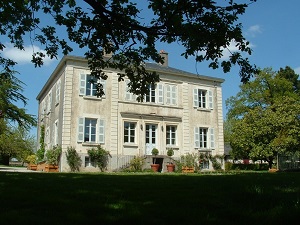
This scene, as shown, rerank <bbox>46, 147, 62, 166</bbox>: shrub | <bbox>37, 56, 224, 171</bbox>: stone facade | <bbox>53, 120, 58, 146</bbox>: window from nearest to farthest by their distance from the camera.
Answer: <bbox>46, 147, 62, 166</bbox>: shrub
<bbox>37, 56, 224, 171</bbox>: stone facade
<bbox>53, 120, 58, 146</bbox>: window

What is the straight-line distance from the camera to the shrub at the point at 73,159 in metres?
22.3

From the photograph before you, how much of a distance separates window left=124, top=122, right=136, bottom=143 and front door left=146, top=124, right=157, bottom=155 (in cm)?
106

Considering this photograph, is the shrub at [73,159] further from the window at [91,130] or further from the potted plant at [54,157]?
the window at [91,130]

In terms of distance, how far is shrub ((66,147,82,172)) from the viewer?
22.3m

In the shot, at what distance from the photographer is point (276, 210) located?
4000 mm

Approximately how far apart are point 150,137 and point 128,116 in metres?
2.22

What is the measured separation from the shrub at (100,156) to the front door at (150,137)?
10.3ft

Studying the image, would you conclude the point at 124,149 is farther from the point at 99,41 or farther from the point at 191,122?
the point at 99,41

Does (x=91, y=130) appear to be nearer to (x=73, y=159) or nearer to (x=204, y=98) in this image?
(x=73, y=159)

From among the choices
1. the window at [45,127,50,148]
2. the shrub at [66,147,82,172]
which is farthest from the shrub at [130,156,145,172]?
the window at [45,127,50,148]

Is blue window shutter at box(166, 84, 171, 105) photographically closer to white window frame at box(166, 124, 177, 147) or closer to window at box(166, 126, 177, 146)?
white window frame at box(166, 124, 177, 147)

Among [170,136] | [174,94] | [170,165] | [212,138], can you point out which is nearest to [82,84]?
[174,94]

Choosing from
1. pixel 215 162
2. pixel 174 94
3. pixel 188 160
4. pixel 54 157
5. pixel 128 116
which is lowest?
pixel 215 162

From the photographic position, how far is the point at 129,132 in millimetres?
24906
